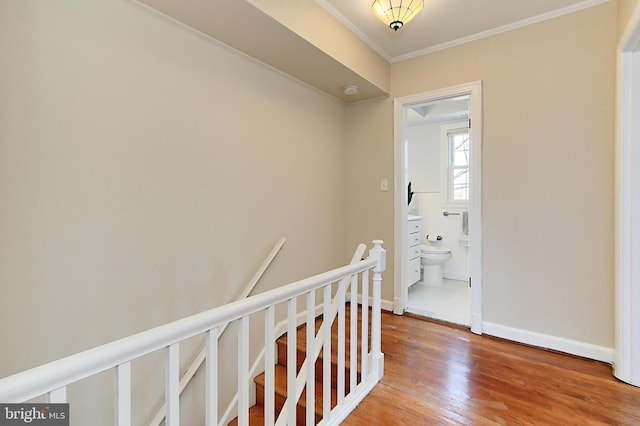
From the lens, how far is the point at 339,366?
154 centimetres

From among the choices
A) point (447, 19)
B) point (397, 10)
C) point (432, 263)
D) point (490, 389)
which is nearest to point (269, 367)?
point (490, 389)

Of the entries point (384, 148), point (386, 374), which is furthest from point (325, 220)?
point (386, 374)

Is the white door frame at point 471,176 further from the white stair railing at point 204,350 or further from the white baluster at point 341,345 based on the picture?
the white baluster at point 341,345

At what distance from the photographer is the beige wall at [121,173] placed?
1253mm

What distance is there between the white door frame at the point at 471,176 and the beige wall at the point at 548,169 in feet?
0.17

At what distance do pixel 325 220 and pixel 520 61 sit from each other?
1988mm

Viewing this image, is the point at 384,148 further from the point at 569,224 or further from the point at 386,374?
the point at 386,374

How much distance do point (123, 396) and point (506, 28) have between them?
306 centimetres

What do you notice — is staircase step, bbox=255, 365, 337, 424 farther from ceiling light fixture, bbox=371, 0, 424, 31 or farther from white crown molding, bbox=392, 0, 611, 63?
white crown molding, bbox=392, 0, 611, 63

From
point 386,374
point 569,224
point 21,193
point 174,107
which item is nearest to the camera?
point 21,193

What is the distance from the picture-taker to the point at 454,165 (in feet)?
13.8

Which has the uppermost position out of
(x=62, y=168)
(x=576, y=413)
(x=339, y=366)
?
(x=62, y=168)

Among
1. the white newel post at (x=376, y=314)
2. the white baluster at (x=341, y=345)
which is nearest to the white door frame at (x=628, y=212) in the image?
the white newel post at (x=376, y=314)

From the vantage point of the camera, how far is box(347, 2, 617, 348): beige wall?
1.99 m
